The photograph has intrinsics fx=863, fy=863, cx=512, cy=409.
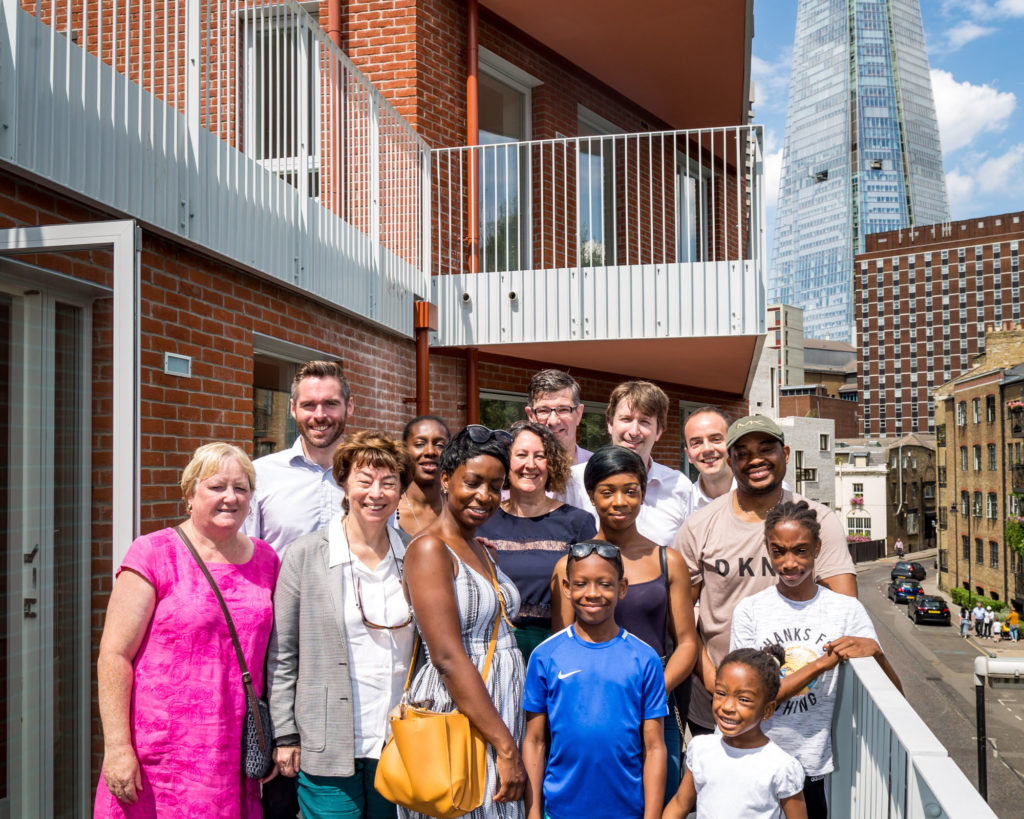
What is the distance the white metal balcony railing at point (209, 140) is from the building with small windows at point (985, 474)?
172 feet

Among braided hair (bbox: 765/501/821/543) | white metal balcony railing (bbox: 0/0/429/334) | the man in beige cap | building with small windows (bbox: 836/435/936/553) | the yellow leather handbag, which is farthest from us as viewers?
building with small windows (bbox: 836/435/936/553)

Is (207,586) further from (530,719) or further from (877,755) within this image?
(877,755)

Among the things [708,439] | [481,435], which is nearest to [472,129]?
[708,439]

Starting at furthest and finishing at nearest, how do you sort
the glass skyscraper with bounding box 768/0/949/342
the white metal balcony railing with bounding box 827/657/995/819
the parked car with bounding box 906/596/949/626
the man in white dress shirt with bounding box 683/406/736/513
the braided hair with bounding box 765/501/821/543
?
the glass skyscraper with bounding box 768/0/949/342 < the parked car with bounding box 906/596/949/626 < the man in white dress shirt with bounding box 683/406/736/513 < the braided hair with bounding box 765/501/821/543 < the white metal balcony railing with bounding box 827/657/995/819

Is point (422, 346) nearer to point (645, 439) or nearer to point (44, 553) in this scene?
point (645, 439)

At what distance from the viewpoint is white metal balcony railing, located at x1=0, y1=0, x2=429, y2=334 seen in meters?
3.45

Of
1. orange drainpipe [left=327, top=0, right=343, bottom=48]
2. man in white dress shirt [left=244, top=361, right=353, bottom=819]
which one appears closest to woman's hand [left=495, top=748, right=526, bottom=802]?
man in white dress shirt [left=244, top=361, right=353, bottom=819]

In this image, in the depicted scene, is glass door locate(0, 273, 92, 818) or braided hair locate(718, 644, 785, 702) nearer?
braided hair locate(718, 644, 785, 702)

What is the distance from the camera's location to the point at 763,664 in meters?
2.70

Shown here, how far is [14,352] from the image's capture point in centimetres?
304

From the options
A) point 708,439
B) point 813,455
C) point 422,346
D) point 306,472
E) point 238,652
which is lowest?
point 813,455

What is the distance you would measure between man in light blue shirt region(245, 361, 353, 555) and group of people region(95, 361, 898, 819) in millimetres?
665

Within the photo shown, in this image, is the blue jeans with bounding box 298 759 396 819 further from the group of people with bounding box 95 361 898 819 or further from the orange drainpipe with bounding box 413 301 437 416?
the orange drainpipe with bounding box 413 301 437 416

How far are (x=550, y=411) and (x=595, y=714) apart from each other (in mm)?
1734
